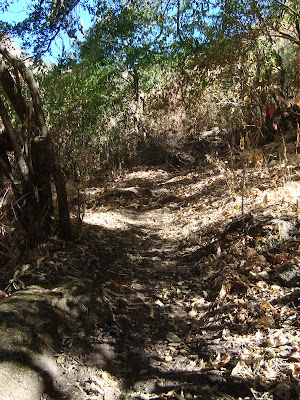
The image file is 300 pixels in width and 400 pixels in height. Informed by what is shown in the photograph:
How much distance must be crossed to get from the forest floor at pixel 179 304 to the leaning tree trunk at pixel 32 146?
515 millimetres

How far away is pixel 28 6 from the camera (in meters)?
6.71

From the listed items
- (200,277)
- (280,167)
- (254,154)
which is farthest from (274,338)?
(254,154)

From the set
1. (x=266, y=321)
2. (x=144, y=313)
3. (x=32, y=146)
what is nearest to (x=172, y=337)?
(x=144, y=313)

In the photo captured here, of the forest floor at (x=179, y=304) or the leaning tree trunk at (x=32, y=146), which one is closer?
the forest floor at (x=179, y=304)

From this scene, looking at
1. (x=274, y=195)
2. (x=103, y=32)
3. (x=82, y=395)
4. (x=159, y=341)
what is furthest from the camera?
(x=103, y=32)

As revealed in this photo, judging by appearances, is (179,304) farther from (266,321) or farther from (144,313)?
(266,321)

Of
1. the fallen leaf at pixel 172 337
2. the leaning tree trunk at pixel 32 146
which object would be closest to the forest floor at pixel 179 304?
the fallen leaf at pixel 172 337

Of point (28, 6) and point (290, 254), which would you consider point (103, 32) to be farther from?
point (290, 254)

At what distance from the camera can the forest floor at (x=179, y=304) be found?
2219mm

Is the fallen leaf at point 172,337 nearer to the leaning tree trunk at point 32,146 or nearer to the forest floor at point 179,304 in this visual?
A: the forest floor at point 179,304

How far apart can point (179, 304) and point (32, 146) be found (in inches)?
92.7

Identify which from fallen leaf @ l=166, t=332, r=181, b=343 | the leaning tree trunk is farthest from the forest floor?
the leaning tree trunk

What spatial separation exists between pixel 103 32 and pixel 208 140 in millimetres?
4794

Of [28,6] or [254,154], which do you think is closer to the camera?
[254,154]
